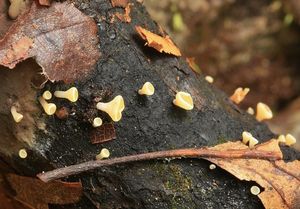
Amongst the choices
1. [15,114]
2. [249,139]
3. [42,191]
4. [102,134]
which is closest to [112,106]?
[102,134]

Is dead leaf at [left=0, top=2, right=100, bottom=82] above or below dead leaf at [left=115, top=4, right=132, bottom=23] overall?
below

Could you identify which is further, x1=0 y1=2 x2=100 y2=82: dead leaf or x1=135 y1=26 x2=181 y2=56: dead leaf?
x1=135 y1=26 x2=181 y2=56: dead leaf

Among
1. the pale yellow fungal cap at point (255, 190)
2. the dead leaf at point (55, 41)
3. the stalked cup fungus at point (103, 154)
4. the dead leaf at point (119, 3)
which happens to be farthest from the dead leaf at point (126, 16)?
the pale yellow fungal cap at point (255, 190)

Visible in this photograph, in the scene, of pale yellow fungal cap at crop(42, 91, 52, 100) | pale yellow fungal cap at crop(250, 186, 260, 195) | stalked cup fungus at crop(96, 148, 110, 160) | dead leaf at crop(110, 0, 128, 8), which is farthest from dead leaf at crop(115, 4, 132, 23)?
pale yellow fungal cap at crop(250, 186, 260, 195)

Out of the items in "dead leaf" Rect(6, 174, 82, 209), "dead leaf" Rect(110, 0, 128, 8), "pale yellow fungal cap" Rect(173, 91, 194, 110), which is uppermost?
"dead leaf" Rect(110, 0, 128, 8)

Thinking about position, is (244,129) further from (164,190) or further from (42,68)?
(42,68)

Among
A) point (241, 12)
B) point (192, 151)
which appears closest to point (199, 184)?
point (192, 151)

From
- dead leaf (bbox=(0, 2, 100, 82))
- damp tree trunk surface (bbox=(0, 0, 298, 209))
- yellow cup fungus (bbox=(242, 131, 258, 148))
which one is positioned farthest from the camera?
yellow cup fungus (bbox=(242, 131, 258, 148))

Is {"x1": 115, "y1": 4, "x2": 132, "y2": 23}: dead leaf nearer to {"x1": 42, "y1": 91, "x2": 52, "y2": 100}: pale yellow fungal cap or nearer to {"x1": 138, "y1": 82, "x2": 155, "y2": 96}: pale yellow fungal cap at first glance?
{"x1": 138, "y1": 82, "x2": 155, "y2": 96}: pale yellow fungal cap
